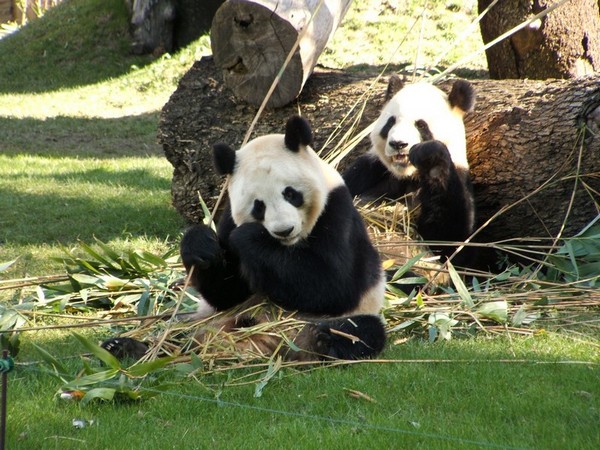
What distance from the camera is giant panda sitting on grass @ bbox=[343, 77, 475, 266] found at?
18.7 feet

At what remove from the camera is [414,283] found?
544 centimetres

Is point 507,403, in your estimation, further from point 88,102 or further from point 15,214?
point 88,102

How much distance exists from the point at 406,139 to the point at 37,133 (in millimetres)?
7548

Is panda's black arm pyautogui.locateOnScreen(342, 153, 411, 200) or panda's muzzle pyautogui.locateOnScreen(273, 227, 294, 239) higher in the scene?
panda's muzzle pyautogui.locateOnScreen(273, 227, 294, 239)

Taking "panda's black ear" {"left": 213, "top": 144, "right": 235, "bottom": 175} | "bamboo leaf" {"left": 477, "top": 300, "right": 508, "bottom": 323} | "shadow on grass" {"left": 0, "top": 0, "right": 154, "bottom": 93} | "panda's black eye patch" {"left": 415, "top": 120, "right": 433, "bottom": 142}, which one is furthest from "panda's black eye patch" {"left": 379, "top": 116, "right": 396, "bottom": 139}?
"shadow on grass" {"left": 0, "top": 0, "right": 154, "bottom": 93}

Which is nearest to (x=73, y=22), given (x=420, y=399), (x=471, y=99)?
(x=471, y=99)

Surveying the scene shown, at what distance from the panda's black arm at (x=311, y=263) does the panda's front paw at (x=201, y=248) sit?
0.11m

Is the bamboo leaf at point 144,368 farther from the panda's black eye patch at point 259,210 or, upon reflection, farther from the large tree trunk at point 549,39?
the large tree trunk at point 549,39

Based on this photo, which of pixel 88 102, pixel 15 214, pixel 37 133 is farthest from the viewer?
pixel 88 102

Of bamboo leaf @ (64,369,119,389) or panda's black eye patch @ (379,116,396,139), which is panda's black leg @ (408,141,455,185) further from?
bamboo leaf @ (64,369,119,389)

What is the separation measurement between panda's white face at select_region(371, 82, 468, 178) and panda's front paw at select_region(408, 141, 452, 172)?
0.50 feet

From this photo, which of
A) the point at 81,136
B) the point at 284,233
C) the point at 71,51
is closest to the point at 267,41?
the point at 284,233

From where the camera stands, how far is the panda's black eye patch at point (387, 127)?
5910mm

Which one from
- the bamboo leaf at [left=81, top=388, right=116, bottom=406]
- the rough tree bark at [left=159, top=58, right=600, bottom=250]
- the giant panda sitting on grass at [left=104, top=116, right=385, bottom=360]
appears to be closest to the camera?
the bamboo leaf at [left=81, top=388, right=116, bottom=406]
